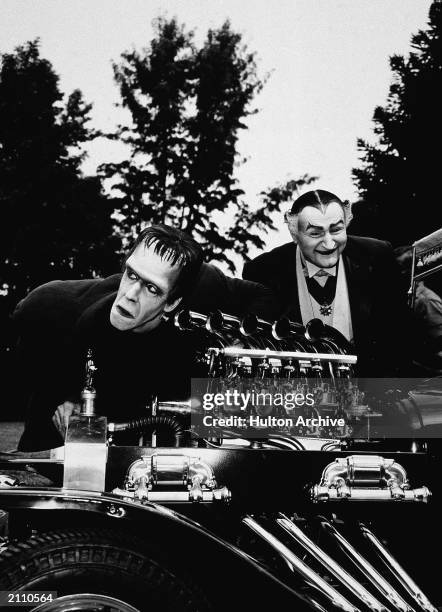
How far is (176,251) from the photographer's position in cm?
271

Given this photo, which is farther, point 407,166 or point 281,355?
point 407,166

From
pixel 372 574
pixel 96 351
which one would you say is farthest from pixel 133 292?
pixel 372 574

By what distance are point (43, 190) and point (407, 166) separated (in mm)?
6427

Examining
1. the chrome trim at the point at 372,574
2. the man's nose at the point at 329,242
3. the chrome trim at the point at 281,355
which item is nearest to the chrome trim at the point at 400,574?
the chrome trim at the point at 372,574

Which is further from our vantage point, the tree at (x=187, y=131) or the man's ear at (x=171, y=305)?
the tree at (x=187, y=131)

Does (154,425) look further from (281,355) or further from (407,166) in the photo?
(407,166)

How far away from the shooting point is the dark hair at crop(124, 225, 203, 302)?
270 cm

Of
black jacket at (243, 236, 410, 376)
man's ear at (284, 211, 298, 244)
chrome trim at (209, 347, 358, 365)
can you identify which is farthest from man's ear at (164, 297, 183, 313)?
man's ear at (284, 211, 298, 244)

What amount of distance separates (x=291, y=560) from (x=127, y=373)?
114 cm

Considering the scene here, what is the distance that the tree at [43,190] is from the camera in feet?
31.1

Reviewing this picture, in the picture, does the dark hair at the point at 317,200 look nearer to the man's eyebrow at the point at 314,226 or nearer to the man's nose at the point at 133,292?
the man's eyebrow at the point at 314,226

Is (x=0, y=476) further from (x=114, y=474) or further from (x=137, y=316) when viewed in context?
(x=137, y=316)

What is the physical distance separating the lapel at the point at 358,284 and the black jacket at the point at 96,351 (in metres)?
0.41

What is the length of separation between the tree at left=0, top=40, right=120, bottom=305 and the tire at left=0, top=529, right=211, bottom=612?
6732mm
